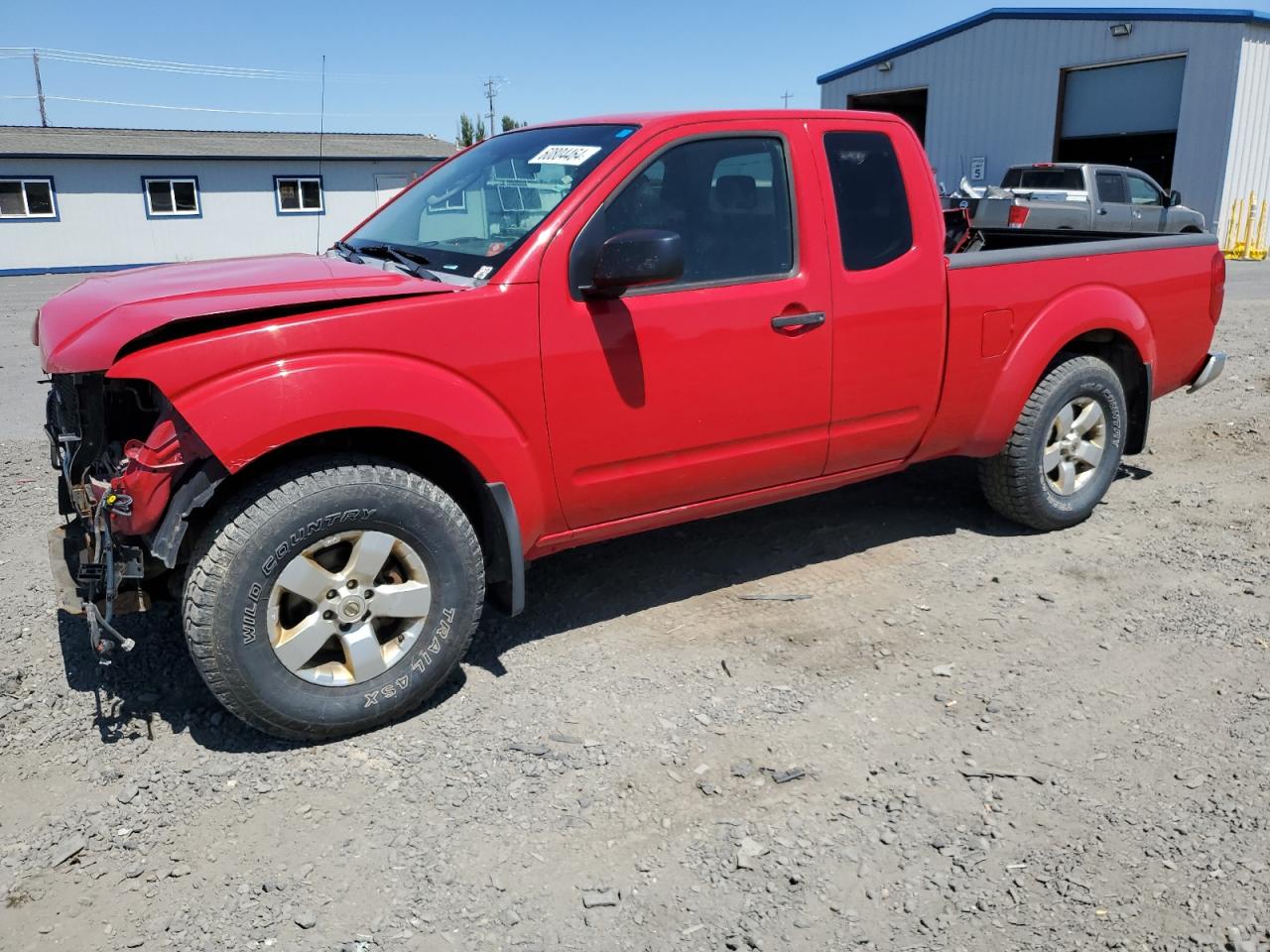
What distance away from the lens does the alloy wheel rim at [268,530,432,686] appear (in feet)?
10.5

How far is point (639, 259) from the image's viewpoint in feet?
11.2

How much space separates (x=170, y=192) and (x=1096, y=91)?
25125 mm

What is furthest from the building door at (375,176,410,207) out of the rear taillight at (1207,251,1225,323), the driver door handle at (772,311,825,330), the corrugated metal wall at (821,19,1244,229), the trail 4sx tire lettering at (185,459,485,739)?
the trail 4sx tire lettering at (185,459,485,739)

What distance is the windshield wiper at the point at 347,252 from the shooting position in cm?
415

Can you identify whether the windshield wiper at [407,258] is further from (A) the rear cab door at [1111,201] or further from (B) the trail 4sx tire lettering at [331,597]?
(A) the rear cab door at [1111,201]

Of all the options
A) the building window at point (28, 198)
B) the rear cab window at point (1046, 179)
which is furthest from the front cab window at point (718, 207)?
the building window at point (28, 198)

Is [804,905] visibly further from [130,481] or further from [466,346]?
[130,481]

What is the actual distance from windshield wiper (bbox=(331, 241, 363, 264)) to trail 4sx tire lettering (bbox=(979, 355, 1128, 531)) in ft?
10.1

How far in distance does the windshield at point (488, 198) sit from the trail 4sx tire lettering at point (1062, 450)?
2439mm

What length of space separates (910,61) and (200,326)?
95.3 feet

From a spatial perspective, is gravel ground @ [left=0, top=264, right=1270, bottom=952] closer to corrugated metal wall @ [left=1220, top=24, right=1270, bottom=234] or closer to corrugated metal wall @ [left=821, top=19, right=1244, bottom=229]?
corrugated metal wall @ [left=1220, top=24, right=1270, bottom=234]

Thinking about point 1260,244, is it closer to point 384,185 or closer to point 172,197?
point 384,185

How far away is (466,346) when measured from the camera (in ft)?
11.1

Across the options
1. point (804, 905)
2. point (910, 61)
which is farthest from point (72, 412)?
point (910, 61)
